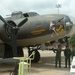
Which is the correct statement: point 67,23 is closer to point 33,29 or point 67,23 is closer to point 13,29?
point 33,29

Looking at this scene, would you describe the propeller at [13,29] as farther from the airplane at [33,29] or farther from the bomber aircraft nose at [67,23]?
the bomber aircraft nose at [67,23]

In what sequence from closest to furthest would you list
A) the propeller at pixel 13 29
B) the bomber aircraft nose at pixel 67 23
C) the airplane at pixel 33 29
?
the propeller at pixel 13 29 < the airplane at pixel 33 29 < the bomber aircraft nose at pixel 67 23

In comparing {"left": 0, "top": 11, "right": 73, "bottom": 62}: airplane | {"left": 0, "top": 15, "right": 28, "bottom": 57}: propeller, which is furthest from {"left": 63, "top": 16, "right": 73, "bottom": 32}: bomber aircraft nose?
{"left": 0, "top": 15, "right": 28, "bottom": 57}: propeller

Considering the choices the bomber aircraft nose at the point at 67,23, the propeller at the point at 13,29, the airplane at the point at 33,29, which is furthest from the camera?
the bomber aircraft nose at the point at 67,23

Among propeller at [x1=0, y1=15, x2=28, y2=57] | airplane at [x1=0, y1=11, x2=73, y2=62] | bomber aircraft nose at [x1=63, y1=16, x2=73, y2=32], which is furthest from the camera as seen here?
bomber aircraft nose at [x1=63, y1=16, x2=73, y2=32]

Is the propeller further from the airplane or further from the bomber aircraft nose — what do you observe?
the bomber aircraft nose

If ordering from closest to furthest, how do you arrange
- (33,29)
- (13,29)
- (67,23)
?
1. (13,29)
2. (67,23)
3. (33,29)

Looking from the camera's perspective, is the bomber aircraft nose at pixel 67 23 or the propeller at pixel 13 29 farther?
the bomber aircraft nose at pixel 67 23

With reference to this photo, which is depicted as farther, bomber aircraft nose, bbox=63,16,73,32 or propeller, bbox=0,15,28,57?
bomber aircraft nose, bbox=63,16,73,32

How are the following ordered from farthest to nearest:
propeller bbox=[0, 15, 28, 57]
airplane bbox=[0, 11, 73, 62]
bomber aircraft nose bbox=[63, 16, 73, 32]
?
Answer: bomber aircraft nose bbox=[63, 16, 73, 32], airplane bbox=[0, 11, 73, 62], propeller bbox=[0, 15, 28, 57]

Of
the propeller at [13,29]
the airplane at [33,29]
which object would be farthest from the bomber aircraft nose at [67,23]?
the propeller at [13,29]

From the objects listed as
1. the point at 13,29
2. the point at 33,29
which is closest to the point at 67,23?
the point at 33,29

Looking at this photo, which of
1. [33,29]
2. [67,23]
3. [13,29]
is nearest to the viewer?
[13,29]

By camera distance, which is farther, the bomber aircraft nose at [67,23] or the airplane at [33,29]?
the bomber aircraft nose at [67,23]
